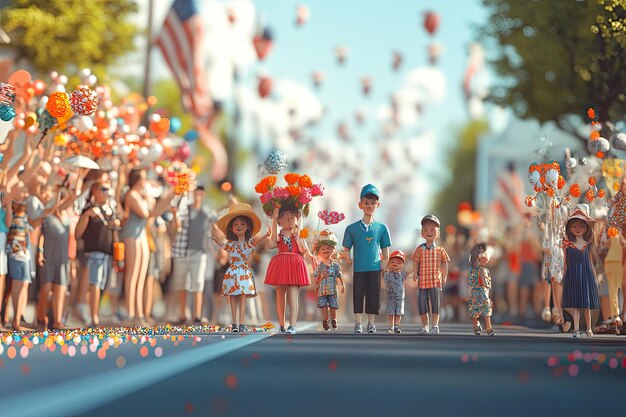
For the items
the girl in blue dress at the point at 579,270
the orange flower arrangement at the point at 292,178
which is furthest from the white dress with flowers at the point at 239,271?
the girl in blue dress at the point at 579,270

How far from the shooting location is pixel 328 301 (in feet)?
55.3

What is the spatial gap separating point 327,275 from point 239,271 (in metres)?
1.47

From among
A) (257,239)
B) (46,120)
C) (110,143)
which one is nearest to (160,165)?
(110,143)

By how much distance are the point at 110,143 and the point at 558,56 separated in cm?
1362

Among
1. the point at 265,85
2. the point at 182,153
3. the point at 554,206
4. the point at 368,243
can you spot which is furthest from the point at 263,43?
the point at 368,243

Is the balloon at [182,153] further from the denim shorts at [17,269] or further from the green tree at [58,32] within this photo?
the green tree at [58,32]

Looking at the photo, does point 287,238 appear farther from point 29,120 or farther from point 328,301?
point 29,120

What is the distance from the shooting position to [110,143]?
19.5m

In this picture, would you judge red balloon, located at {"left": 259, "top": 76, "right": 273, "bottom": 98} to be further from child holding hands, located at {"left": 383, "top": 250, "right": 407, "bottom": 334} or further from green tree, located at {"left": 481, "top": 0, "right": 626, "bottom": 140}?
child holding hands, located at {"left": 383, "top": 250, "right": 407, "bottom": 334}

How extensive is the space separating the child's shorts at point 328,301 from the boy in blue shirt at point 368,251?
1.05ft

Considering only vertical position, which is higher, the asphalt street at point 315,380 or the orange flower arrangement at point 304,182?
the orange flower arrangement at point 304,182

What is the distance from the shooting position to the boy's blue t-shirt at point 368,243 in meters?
16.5

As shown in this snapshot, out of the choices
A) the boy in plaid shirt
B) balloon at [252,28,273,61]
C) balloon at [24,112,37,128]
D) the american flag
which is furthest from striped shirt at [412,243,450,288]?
balloon at [252,28,273,61]

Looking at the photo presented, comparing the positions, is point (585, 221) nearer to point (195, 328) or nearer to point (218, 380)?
point (195, 328)
